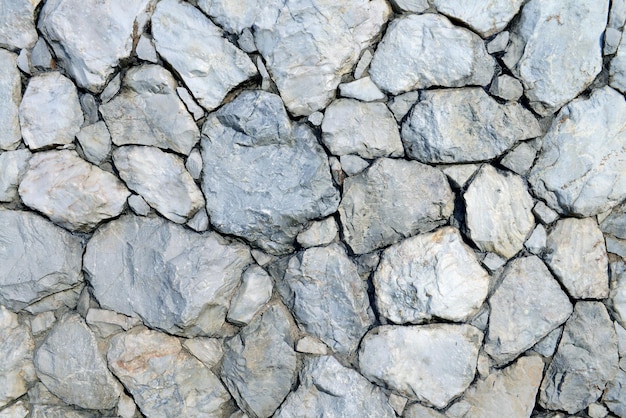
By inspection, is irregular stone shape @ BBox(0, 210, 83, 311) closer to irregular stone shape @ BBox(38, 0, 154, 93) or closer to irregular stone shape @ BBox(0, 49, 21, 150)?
irregular stone shape @ BBox(0, 49, 21, 150)

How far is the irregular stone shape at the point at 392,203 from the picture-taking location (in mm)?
1842

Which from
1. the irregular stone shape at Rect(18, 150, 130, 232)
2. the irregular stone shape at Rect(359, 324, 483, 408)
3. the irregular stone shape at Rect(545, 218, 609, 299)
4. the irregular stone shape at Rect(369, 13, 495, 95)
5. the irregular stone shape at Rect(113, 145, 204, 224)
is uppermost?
the irregular stone shape at Rect(369, 13, 495, 95)

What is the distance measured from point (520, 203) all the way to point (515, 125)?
264mm

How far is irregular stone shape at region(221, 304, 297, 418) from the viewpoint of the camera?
→ 6.27ft

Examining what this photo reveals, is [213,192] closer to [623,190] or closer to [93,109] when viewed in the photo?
[93,109]

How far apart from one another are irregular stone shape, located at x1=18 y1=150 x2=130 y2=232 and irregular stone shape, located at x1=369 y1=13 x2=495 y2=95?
101 centimetres

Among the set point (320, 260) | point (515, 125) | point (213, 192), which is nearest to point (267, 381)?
point (320, 260)

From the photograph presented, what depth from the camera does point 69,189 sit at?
1870mm

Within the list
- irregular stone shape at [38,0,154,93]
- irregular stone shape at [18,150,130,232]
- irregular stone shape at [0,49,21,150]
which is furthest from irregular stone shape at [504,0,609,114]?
irregular stone shape at [0,49,21,150]

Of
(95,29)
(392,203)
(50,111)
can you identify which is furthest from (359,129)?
(50,111)

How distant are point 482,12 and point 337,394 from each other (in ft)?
4.46

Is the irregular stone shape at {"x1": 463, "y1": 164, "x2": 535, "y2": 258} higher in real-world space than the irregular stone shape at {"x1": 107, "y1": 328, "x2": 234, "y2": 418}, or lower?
higher

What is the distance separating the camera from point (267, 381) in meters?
1.93

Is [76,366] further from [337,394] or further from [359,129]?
[359,129]
